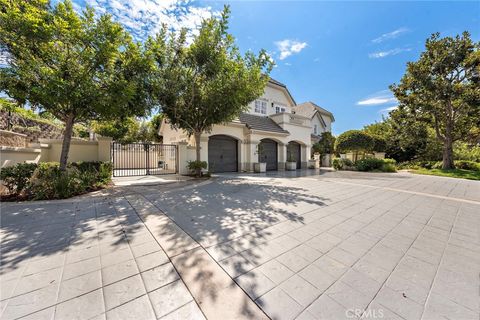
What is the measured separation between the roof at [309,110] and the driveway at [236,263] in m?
24.0

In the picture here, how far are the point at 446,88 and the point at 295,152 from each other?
1201 centimetres

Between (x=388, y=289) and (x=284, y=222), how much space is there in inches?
83.6

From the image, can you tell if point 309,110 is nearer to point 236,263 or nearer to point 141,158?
point 141,158

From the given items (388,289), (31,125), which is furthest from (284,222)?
(31,125)

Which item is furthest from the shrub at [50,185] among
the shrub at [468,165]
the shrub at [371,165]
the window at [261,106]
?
the shrub at [468,165]

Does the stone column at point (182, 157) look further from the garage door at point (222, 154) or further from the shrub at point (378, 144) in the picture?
the shrub at point (378, 144)

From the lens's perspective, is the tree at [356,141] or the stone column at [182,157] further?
the tree at [356,141]

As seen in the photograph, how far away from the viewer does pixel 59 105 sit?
636 cm

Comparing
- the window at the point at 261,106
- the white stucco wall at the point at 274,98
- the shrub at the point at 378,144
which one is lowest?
the shrub at the point at 378,144

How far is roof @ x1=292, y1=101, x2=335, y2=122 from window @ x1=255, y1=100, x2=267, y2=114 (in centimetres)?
953

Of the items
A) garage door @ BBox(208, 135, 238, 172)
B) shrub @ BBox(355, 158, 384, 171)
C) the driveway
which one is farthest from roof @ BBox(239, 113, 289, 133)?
the driveway

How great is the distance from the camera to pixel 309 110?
2803 centimetres

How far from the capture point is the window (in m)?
18.3

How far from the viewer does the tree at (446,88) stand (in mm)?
13953
